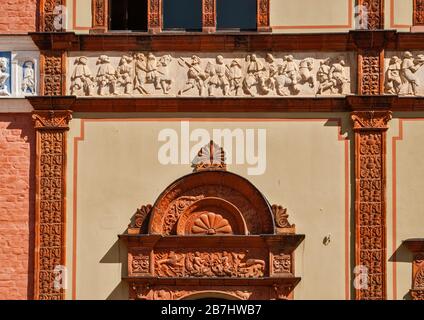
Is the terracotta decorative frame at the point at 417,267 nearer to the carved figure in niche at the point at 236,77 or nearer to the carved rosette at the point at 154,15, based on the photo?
the carved figure in niche at the point at 236,77

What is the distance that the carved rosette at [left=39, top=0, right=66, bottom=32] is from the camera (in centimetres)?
2403

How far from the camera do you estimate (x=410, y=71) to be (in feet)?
78.2

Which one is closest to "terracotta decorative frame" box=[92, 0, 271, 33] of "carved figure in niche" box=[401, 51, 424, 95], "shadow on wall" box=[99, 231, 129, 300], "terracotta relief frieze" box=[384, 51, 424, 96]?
"terracotta relief frieze" box=[384, 51, 424, 96]

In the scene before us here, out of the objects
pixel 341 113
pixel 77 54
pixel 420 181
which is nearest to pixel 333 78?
pixel 341 113

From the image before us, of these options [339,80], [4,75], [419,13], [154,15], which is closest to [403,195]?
[339,80]

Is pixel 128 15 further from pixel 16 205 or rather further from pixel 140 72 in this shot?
pixel 16 205

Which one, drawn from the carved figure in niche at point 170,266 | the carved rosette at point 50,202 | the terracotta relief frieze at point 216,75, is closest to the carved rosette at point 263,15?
the terracotta relief frieze at point 216,75

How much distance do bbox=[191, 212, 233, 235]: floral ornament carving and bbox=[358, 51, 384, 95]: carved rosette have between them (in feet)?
9.54

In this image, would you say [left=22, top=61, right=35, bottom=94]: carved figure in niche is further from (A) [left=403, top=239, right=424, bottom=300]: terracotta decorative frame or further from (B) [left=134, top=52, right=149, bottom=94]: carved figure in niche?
(A) [left=403, top=239, right=424, bottom=300]: terracotta decorative frame

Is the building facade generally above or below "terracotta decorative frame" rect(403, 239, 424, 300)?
above

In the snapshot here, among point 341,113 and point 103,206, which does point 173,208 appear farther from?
point 341,113

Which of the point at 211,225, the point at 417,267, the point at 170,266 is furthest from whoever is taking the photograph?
the point at 211,225

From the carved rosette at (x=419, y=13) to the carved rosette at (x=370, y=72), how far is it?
0.76 m

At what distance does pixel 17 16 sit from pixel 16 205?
2.96 metres
